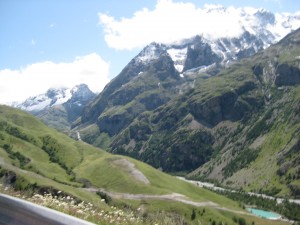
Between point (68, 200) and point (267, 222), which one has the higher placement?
point (68, 200)

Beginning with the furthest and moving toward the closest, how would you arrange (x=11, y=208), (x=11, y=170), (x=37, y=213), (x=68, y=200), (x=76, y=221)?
1. (x=11, y=170)
2. (x=68, y=200)
3. (x=11, y=208)
4. (x=37, y=213)
5. (x=76, y=221)

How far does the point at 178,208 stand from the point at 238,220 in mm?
27999

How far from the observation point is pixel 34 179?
17925 cm

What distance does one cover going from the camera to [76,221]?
8.16 m

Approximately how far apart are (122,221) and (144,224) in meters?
0.61

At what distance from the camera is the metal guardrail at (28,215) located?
28.1 feet

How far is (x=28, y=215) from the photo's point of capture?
988cm

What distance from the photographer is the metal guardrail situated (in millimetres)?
8555

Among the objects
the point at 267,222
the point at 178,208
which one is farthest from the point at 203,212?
the point at 267,222

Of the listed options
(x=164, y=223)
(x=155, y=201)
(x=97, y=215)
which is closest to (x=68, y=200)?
(x=97, y=215)

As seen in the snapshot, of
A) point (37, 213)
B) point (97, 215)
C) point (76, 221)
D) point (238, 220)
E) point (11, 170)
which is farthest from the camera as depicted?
point (238, 220)

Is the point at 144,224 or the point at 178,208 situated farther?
the point at 178,208

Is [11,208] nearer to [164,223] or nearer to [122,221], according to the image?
[122,221]

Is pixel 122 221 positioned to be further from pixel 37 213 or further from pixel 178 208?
pixel 178 208
